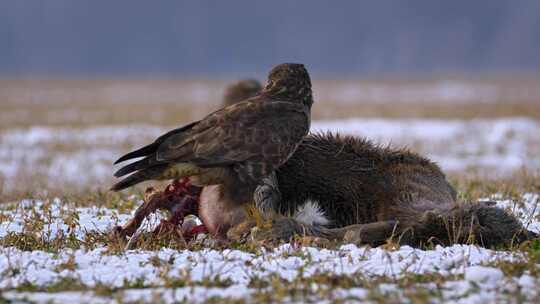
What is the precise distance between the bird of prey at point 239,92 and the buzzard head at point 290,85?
6.26 meters

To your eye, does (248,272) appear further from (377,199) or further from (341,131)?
(341,131)

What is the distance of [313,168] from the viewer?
681cm

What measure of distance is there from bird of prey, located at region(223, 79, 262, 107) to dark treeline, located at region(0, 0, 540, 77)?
4942 inches

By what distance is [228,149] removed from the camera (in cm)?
619

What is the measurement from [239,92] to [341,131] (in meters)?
4.51

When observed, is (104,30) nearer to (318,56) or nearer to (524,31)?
(318,56)

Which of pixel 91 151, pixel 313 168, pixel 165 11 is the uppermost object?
pixel 165 11

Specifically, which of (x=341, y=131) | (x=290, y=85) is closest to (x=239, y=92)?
(x=341, y=131)

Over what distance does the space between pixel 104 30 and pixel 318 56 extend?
37.1 m

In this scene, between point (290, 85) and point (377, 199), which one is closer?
point (377, 199)

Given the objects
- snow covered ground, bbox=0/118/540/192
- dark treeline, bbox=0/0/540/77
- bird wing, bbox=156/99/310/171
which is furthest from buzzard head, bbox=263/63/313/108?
dark treeline, bbox=0/0/540/77

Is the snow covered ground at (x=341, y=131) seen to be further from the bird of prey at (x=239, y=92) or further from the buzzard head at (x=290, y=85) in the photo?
the buzzard head at (x=290, y=85)

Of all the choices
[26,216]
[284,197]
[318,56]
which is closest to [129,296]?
[284,197]

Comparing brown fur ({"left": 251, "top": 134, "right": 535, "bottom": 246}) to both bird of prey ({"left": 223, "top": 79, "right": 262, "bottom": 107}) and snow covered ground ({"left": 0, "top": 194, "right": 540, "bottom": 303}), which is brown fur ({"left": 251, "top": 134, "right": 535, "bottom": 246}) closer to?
snow covered ground ({"left": 0, "top": 194, "right": 540, "bottom": 303})
